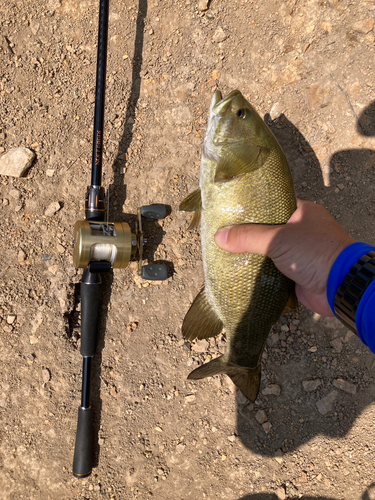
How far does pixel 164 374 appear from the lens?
7.88ft

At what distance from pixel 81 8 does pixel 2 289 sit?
2.08m

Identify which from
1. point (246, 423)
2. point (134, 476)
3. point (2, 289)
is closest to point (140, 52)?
point (2, 289)

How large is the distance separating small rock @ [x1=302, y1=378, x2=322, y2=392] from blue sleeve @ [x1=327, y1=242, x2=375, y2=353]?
0.93 meters

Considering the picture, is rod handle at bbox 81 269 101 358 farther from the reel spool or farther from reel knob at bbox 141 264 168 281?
reel knob at bbox 141 264 168 281

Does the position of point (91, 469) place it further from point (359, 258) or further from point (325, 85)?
point (325, 85)

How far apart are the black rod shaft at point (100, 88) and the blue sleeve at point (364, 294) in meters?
1.47

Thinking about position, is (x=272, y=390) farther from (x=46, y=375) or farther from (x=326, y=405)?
(x=46, y=375)

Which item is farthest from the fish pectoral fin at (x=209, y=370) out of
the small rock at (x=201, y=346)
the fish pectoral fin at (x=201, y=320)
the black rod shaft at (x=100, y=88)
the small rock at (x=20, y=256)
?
the small rock at (x=20, y=256)

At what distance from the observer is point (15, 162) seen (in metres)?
2.31

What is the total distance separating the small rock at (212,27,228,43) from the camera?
2.40 meters

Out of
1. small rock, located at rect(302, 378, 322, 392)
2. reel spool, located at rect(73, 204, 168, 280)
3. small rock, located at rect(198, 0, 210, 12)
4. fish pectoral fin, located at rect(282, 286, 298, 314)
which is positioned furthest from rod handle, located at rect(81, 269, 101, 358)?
small rock, located at rect(198, 0, 210, 12)

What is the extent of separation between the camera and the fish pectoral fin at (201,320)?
205 centimetres

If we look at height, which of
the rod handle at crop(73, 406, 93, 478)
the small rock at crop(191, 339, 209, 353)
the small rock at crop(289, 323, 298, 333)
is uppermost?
the small rock at crop(289, 323, 298, 333)

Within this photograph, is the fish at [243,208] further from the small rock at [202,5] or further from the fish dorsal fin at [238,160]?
the small rock at [202,5]
